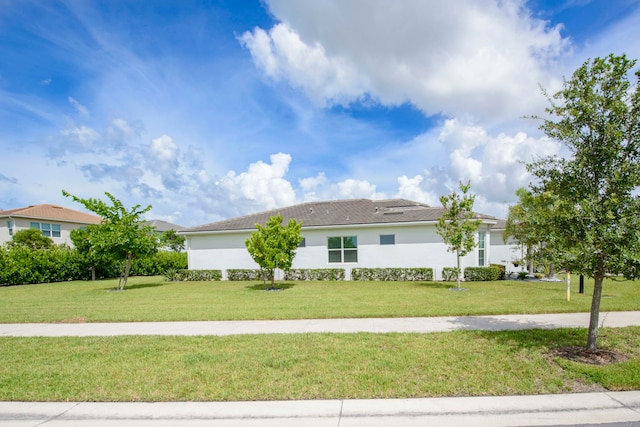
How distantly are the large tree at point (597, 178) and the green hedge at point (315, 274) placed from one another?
48.9 ft

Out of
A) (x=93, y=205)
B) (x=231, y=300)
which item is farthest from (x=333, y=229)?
(x=93, y=205)

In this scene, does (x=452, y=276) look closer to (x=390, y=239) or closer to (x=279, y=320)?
(x=390, y=239)

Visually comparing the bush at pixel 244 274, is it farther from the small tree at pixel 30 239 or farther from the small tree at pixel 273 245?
the small tree at pixel 30 239

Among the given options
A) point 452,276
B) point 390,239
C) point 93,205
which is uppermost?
point 93,205

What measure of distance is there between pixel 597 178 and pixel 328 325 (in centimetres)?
600

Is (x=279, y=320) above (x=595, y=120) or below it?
below

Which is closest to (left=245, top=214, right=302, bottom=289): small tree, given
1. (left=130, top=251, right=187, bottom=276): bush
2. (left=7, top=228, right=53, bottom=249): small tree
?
(left=130, top=251, right=187, bottom=276): bush

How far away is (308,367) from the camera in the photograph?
5676 mm

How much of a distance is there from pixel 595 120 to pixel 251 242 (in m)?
13.3

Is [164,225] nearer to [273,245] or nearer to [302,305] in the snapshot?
[273,245]

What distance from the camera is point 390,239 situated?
20750mm

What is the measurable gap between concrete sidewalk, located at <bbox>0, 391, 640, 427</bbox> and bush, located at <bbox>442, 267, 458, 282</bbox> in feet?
48.4

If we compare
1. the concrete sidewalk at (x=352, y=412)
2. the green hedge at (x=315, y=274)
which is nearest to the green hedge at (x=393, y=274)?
the green hedge at (x=315, y=274)

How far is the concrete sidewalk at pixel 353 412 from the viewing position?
4152mm
